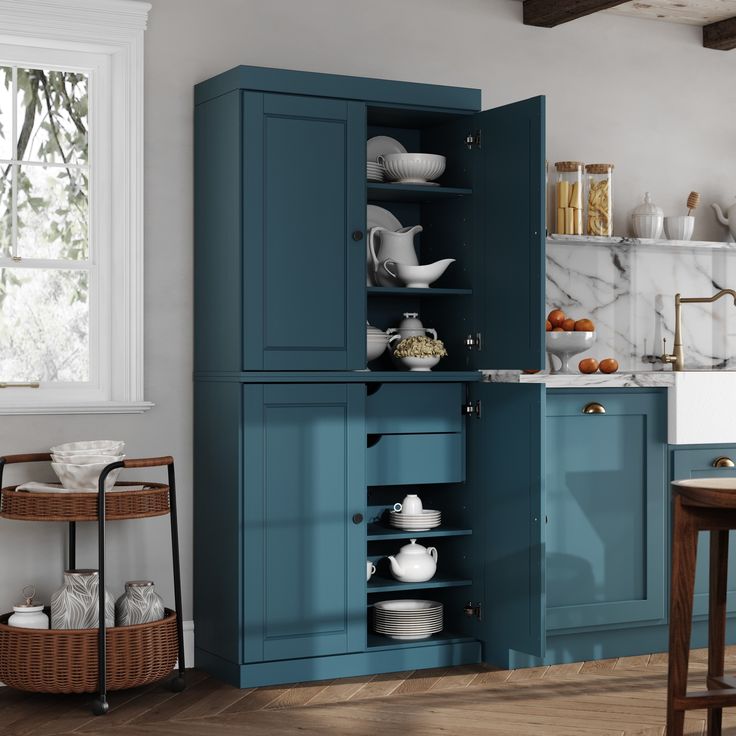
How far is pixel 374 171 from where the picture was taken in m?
4.61

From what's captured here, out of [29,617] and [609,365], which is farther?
[609,365]

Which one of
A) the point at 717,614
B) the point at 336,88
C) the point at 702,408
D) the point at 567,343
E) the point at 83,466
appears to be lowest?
the point at 717,614

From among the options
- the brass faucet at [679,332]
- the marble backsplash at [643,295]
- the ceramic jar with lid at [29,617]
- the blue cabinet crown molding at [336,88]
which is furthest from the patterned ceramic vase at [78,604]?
the brass faucet at [679,332]

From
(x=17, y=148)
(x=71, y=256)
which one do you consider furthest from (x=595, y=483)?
(x=17, y=148)

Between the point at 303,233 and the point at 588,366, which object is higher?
the point at 303,233

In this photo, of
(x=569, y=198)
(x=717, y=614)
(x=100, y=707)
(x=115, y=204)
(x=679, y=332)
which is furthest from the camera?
(x=679, y=332)

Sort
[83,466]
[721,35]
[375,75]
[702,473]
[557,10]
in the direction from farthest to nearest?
[721,35] < [557,10] < [375,75] < [702,473] < [83,466]

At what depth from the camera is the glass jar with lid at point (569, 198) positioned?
5.06 m

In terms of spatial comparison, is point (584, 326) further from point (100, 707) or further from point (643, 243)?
point (100, 707)

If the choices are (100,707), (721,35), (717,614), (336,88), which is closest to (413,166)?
(336,88)

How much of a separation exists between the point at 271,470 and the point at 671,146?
254cm

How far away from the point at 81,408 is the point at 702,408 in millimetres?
2328

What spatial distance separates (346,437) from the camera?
4301 millimetres

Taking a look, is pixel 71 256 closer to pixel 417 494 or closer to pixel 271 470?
pixel 271 470
